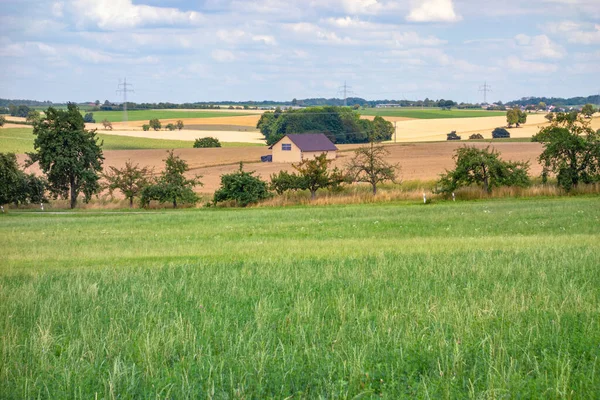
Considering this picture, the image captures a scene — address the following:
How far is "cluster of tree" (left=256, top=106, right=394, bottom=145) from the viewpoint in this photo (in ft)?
465

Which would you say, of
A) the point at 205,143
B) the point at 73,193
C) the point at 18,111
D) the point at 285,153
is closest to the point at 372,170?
the point at 73,193

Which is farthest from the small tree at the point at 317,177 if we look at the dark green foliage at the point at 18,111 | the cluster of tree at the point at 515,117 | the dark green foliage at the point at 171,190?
the cluster of tree at the point at 515,117

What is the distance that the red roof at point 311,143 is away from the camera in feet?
350

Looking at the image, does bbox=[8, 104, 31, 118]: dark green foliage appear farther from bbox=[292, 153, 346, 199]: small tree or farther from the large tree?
bbox=[292, 153, 346, 199]: small tree

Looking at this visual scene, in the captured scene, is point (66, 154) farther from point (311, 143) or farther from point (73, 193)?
point (311, 143)

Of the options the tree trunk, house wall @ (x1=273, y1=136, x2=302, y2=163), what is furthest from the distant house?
the tree trunk

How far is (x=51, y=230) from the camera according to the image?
31297 millimetres

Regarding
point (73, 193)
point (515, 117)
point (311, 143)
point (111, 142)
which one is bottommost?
point (73, 193)

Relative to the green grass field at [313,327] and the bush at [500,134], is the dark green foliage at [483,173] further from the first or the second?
the bush at [500,134]

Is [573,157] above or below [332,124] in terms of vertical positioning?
below

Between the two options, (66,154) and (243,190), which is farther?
(66,154)

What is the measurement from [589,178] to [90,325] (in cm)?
4146

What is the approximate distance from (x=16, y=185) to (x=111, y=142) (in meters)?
74.8

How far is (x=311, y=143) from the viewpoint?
108812 mm
